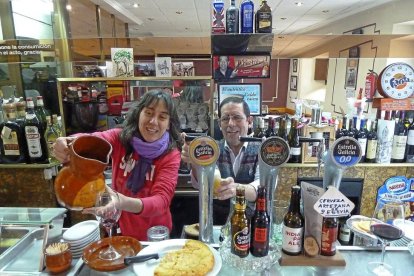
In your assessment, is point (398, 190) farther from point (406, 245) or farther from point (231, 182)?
point (231, 182)

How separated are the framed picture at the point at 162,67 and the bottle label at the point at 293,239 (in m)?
1.95

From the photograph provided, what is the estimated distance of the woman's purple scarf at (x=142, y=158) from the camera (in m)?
1.46

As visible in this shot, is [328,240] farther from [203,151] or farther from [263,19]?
[263,19]

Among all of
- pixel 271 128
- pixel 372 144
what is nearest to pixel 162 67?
pixel 271 128

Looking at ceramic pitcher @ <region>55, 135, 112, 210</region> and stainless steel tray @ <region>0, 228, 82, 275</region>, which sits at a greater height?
Result: ceramic pitcher @ <region>55, 135, 112, 210</region>

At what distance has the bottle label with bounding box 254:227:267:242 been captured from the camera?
874mm

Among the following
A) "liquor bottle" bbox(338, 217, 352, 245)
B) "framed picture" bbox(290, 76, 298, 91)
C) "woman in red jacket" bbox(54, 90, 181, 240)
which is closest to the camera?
"liquor bottle" bbox(338, 217, 352, 245)

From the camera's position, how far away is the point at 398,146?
2439 millimetres

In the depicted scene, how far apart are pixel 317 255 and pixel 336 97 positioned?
634cm

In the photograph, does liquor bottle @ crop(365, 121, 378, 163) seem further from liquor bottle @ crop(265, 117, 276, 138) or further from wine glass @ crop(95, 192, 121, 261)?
wine glass @ crop(95, 192, 121, 261)

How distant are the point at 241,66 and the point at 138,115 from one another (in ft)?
2.37

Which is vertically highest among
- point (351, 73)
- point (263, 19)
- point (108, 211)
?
point (263, 19)

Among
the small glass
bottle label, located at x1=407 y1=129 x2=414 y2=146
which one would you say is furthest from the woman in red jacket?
bottle label, located at x1=407 y1=129 x2=414 y2=146

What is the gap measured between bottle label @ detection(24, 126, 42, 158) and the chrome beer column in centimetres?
194
